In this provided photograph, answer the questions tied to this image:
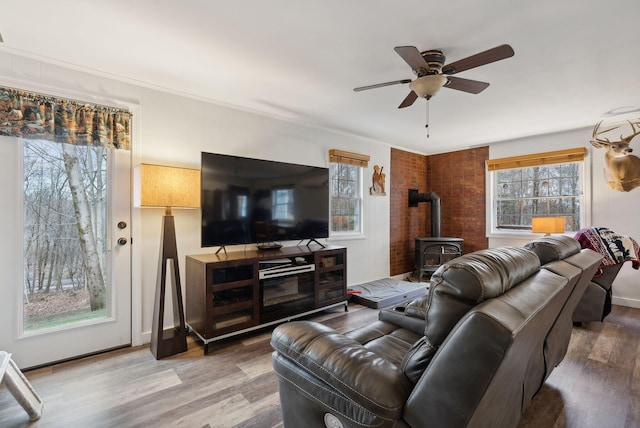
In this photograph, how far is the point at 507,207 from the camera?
5.07 m

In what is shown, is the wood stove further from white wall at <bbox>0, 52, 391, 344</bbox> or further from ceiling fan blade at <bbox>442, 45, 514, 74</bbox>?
ceiling fan blade at <bbox>442, 45, 514, 74</bbox>

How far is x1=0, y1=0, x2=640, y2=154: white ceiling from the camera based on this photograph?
1.81 metres

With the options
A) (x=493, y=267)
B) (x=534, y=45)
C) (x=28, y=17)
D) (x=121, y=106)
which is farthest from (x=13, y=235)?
(x=534, y=45)

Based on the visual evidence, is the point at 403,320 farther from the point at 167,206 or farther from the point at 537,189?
the point at 537,189

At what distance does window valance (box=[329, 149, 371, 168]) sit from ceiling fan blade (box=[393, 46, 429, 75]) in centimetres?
216

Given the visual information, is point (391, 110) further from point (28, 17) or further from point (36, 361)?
point (36, 361)

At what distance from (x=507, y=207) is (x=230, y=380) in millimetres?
4913

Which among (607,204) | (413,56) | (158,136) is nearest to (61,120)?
(158,136)

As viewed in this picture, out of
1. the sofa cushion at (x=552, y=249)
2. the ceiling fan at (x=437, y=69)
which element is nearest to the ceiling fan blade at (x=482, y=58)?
the ceiling fan at (x=437, y=69)

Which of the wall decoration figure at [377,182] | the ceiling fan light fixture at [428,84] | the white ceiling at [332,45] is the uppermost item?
the white ceiling at [332,45]

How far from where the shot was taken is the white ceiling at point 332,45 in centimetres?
181

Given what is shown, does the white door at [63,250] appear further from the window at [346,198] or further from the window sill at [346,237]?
the window at [346,198]

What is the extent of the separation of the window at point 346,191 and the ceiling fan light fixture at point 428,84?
2072 millimetres

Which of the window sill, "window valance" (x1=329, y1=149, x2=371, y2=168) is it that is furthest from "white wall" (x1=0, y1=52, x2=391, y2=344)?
the window sill
